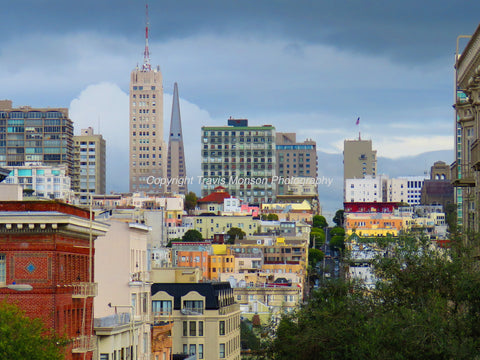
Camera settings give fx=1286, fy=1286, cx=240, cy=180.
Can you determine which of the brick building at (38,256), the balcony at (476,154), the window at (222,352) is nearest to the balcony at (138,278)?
the brick building at (38,256)

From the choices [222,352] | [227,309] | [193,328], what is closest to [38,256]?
[193,328]

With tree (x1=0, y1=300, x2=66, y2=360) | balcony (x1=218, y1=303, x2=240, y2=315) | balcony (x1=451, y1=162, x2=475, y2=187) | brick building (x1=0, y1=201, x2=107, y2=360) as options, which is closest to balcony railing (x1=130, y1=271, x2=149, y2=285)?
brick building (x1=0, y1=201, x2=107, y2=360)

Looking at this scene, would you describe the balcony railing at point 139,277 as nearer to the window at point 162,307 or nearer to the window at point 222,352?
the window at point 162,307

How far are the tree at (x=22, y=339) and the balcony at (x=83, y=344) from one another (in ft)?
23.7

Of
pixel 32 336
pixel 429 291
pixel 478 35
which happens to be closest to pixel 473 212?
pixel 429 291

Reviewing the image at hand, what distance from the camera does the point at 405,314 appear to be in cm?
4644

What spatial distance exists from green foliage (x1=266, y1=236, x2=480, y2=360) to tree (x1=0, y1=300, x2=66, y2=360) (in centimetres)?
1167

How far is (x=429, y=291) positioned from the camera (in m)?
49.1

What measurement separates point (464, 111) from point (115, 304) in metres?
30.4

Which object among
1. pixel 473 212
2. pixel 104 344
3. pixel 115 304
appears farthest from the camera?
pixel 115 304

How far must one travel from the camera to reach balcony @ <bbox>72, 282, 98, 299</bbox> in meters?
60.0

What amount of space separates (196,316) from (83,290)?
66.1 metres

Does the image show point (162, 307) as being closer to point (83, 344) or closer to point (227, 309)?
point (227, 309)

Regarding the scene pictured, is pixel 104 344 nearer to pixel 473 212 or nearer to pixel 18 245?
pixel 18 245
